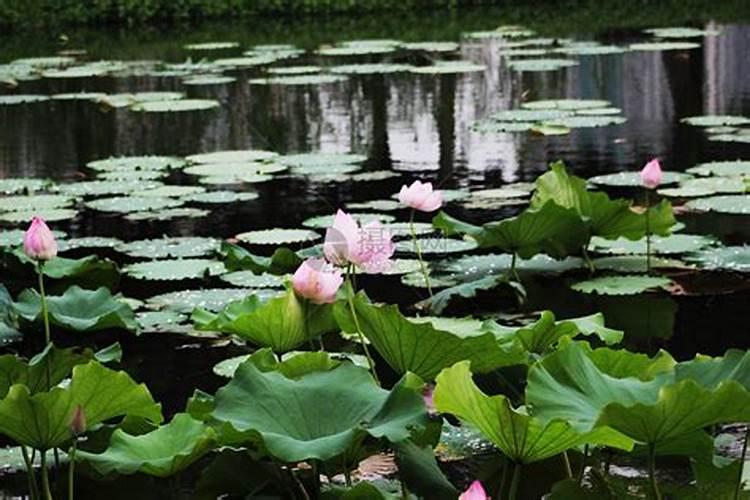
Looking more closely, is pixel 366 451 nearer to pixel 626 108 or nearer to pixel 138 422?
pixel 138 422

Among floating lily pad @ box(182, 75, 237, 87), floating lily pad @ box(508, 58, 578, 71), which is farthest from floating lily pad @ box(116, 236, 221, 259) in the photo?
floating lily pad @ box(508, 58, 578, 71)

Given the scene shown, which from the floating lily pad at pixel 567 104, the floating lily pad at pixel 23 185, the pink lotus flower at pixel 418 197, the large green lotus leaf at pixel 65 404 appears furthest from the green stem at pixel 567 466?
the floating lily pad at pixel 567 104

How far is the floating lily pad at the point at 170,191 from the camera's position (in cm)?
399

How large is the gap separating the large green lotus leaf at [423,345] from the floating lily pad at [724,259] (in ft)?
4.61

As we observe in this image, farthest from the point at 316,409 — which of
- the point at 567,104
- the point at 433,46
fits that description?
the point at 433,46

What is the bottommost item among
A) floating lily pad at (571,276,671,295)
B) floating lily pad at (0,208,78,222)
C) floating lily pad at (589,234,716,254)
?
floating lily pad at (571,276,671,295)

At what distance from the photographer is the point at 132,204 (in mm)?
3848

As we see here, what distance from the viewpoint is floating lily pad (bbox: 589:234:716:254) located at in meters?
3.09

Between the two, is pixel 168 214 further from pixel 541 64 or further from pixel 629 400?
pixel 541 64

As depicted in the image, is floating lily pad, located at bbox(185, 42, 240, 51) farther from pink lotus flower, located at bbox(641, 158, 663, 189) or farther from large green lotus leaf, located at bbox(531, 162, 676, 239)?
pink lotus flower, located at bbox(641, 158, 663, 189)

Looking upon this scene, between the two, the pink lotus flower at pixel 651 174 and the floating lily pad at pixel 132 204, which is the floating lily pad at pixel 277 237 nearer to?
the floating lily pad at pixel 132 204

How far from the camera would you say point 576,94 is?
249 inches

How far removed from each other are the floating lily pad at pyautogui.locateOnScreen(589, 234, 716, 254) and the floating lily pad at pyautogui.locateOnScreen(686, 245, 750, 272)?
0.07 feet

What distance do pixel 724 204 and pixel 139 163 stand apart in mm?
1980
